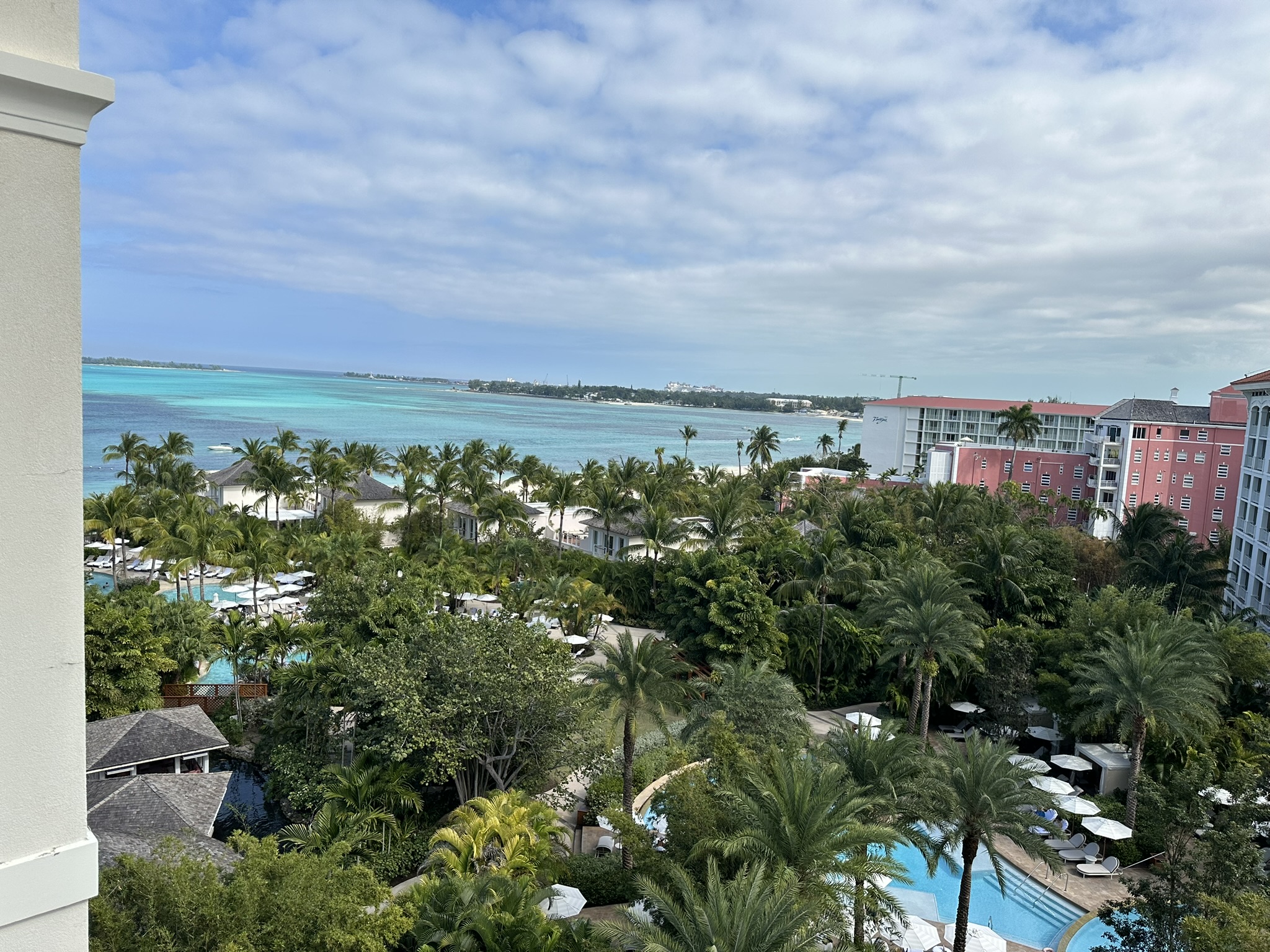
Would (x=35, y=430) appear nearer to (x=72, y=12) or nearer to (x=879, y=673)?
(x=72, y=12)

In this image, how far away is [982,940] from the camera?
1719 cm

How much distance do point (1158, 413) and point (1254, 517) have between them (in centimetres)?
2838

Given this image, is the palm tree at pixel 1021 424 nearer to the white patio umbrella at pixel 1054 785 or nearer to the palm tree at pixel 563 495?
the palm tree at pixel 563 495

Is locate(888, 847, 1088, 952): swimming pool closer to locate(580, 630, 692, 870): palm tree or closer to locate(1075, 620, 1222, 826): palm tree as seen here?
locate(1075, 620, 1222, 826): palm tree

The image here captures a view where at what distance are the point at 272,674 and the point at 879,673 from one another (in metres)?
23.3

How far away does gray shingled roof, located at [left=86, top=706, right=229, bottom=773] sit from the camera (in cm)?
2059

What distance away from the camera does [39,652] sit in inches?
145

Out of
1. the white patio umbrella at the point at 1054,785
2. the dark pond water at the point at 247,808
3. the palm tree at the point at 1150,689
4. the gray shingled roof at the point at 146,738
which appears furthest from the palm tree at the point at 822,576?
the gray shingled roof at the point at 146,738

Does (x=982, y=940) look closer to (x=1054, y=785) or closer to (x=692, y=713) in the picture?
(x=1054, y=785)

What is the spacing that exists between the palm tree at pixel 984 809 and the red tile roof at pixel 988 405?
8245 centimetres

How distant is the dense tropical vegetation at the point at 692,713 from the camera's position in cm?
1324

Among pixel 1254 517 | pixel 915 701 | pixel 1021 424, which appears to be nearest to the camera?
pixel 915 701

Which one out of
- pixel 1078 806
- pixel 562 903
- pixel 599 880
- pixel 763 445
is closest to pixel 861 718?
pixel 1078 806

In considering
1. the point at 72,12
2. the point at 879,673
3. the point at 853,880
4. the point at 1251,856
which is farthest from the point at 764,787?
the point at 879,673
